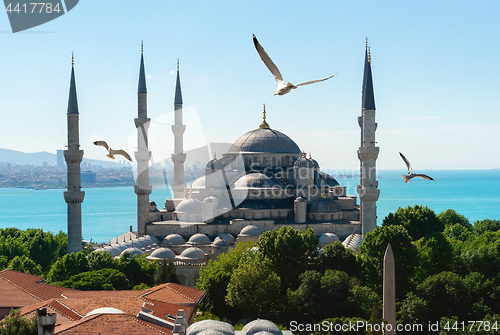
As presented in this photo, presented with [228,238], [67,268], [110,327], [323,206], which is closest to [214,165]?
[228,238]

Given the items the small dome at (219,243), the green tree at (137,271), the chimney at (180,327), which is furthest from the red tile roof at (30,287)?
the small dome at (219,243)

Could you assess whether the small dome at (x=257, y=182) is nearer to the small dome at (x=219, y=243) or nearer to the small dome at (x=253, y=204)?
the small dome at (x=253, y=204)

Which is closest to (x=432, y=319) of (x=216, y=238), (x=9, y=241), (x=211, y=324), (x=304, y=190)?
(x=211, y=324)

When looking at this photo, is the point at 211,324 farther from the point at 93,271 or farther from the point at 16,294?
the point at 93,271

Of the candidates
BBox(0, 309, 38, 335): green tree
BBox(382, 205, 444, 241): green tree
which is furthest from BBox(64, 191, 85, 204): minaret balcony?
BBox(0, 309, 38, 335): green tree

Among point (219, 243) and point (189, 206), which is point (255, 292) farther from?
point (189, 206)
